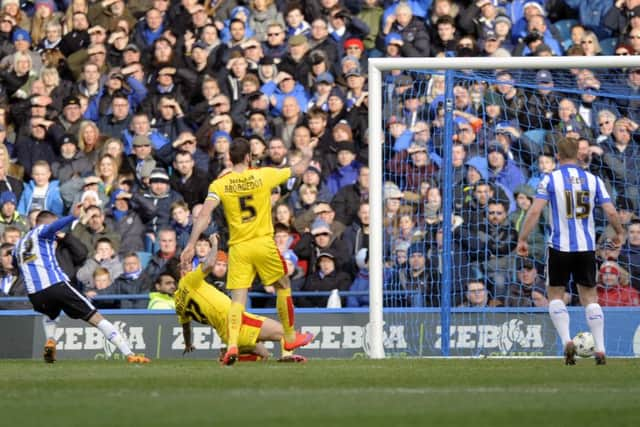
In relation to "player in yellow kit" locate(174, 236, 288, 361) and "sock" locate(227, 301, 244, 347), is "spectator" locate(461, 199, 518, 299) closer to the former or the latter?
"player in yellow kit" locate(174, 236, 288, 361)

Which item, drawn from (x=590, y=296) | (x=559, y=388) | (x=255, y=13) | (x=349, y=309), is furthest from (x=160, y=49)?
(x=559, y=388)

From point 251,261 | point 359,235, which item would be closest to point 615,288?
point 359,235

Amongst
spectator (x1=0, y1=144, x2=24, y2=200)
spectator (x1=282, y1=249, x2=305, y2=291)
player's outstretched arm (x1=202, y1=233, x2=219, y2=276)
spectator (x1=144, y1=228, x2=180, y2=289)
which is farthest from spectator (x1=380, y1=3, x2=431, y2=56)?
player's outstretched arm (x1=202, y1=233, x2=219, y2=276)

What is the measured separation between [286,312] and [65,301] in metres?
2.71

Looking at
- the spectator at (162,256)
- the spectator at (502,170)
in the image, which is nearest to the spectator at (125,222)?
the spectator at (162,256)

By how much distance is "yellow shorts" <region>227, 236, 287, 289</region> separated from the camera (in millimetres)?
13969

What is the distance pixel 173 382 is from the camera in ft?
35.6

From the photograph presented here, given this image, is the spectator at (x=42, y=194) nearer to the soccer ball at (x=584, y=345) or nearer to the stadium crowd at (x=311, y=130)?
the stadium crowd at (x=311, y=130)

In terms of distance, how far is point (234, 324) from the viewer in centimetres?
1373

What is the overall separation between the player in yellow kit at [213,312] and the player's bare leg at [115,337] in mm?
643

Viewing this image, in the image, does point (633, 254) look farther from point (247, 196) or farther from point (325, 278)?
point (247, 196)

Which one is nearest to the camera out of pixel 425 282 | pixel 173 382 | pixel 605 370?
pixel 173 382

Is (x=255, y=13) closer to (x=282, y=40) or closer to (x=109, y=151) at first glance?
(x=282, y=40)

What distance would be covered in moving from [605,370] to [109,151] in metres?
9.88
